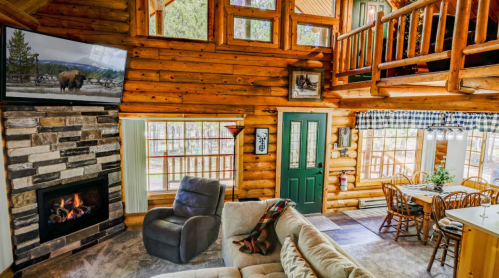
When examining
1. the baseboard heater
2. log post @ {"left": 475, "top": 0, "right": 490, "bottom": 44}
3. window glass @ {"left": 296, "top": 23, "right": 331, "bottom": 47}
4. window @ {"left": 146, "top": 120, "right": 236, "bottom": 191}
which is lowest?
the baseboard heater

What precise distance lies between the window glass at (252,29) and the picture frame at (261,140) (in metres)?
A: 1.57

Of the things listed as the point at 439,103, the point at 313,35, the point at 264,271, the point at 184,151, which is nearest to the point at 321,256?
the point at 264,271

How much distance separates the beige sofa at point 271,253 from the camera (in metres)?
2.00

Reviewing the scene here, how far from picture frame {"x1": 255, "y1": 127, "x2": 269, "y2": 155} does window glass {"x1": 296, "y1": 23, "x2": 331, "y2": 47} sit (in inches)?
66.7

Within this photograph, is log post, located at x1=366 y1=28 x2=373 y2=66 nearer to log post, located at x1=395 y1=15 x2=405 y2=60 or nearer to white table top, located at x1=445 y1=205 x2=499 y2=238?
log post, located at x1=395 y1=15 x2=405 y2=60

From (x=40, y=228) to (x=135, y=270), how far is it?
1.34 metres

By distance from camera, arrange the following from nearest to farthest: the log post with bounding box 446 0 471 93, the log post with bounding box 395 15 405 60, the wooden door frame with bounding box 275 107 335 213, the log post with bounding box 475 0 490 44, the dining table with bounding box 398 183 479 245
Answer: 1. the log post with bounding box 475 0 490 44
2. the log post with bounding box 446 0 471 93
3. the log post with bounding box 395 15 405 60
4. the dining table with bounding box 398 183 479 245
5. the wooden door frame with bounding box 275 107 335 213

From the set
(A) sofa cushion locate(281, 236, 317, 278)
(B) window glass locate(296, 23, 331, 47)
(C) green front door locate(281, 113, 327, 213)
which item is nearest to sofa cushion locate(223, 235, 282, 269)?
(A) sofa cushion locate(281, 236, 317, 278)

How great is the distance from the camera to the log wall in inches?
160

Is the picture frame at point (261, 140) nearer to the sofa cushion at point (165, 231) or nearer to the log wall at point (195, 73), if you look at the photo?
the log wall at point (195, 73)

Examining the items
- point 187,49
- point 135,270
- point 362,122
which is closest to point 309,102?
point 362,122

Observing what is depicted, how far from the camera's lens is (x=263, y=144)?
495 cm

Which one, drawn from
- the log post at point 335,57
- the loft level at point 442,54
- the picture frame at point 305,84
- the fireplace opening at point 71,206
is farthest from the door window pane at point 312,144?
the fireplace opening at point 71,206

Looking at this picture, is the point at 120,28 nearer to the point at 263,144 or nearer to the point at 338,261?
the point at 263,144
